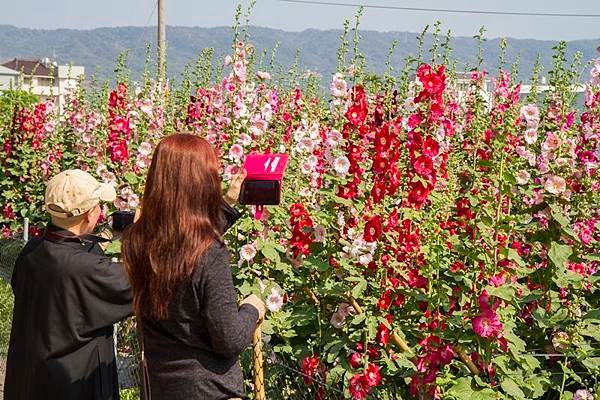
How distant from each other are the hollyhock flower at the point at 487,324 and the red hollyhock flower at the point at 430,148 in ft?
2.56

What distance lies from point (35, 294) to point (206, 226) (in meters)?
1.06

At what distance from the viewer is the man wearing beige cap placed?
3727 millimetres

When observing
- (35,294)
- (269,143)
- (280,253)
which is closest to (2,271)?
(269,143)

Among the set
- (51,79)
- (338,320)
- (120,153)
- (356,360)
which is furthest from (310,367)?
(51,79)

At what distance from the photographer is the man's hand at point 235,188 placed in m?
3.44

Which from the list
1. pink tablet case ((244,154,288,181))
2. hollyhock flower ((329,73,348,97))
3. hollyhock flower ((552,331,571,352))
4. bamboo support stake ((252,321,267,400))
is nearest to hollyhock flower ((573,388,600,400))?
hollyhock flower ((552,331,571,352))

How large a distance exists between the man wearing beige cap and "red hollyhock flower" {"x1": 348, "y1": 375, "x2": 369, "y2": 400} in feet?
2.99

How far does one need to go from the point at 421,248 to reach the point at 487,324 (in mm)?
584

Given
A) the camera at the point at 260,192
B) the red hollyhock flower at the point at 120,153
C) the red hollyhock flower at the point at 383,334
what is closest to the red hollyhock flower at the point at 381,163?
the red hollyhock flower at the point at 383,334

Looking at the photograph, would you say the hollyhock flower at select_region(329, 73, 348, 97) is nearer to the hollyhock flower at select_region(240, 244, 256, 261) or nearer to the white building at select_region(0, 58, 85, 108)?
the hollyhock flower at select_region(240, 244, 256, 261)

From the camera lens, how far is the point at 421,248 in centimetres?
412

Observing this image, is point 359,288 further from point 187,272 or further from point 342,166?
point 187,272

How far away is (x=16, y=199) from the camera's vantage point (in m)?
9.80

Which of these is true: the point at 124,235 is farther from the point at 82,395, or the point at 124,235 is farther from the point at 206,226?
the point at 82,395
